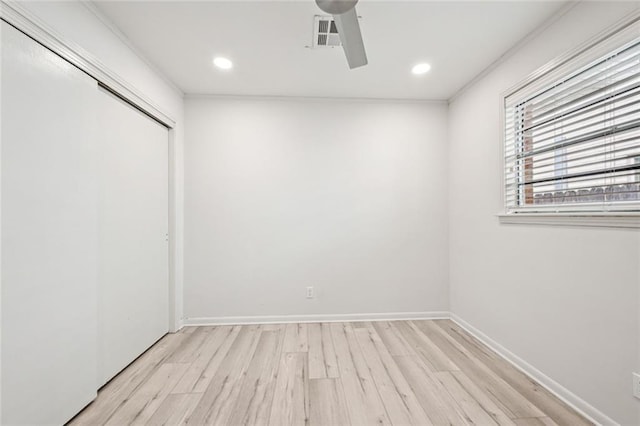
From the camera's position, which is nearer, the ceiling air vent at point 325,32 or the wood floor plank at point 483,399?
the wood floor plank at point 483,399

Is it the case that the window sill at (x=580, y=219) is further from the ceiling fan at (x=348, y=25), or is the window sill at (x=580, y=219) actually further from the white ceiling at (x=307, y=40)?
the ceiling fan at (x=348, y=25)

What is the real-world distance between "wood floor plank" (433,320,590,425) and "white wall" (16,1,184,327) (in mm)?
2768

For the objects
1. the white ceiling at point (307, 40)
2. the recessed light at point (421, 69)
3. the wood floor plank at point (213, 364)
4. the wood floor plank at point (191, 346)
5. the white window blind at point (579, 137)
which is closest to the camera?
the white window blind at point (579, 137)

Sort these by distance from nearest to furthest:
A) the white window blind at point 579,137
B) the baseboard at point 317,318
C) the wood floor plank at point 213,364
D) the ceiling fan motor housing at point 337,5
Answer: the ceiling fan motor housing at point 337,5, the white window blind at point 579,137, the wood floor plank at point 213,364, the baseboard at point 317,318

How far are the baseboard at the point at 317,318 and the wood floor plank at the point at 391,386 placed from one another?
45cm

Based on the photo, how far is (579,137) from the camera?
159 cm

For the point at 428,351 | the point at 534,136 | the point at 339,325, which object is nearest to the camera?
the point at 534,136

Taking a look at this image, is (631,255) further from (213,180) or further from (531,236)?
(213,180)

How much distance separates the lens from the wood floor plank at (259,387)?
1.51 metres

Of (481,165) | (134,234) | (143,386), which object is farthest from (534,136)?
(143,386)

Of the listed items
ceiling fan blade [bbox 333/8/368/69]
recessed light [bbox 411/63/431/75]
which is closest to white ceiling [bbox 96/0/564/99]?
recessed light [bbox 411/63/431/75]

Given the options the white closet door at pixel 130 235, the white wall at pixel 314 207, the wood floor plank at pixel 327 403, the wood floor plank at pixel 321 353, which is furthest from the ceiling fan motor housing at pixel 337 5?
the wood floor plank at pixel 321 353

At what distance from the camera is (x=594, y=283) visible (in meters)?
1.48

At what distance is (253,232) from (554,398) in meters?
2.65
